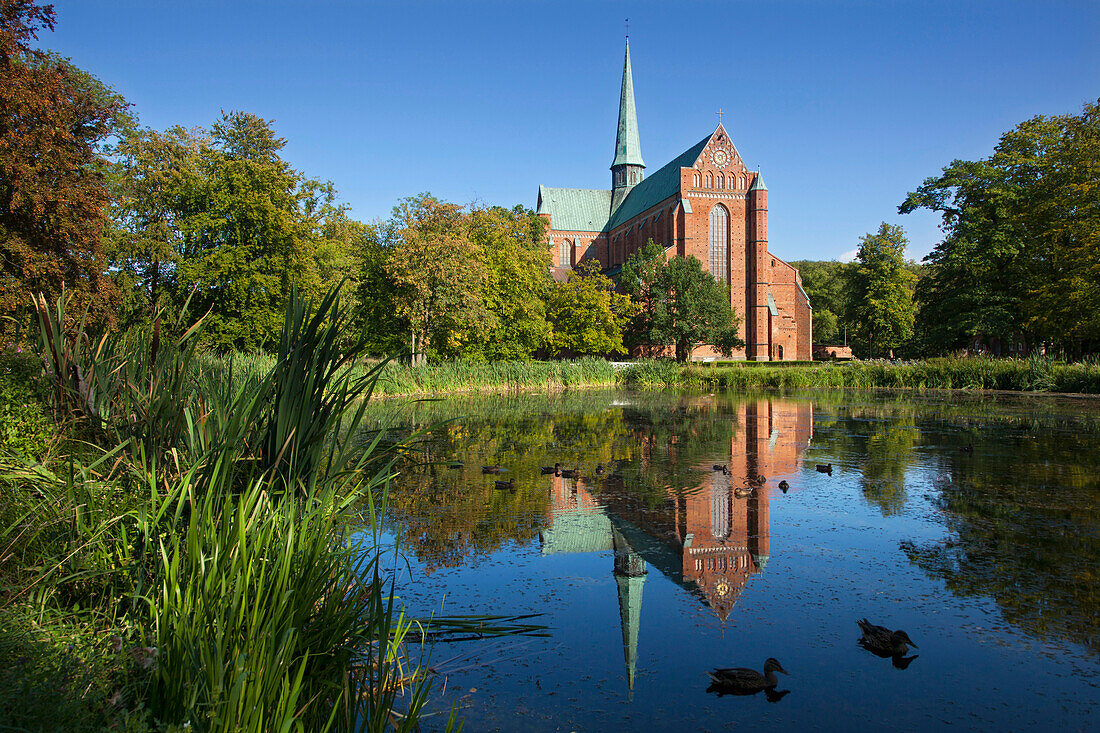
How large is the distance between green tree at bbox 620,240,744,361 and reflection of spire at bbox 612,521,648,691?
41.6m

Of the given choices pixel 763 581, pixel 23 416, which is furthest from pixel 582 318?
pixel 23 416

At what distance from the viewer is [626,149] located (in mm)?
74688

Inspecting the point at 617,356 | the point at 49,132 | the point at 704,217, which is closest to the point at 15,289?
the point at 49,132

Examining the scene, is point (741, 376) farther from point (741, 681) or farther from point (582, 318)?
point (741, 681)

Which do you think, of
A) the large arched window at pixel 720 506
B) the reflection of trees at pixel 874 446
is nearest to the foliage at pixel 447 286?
the reflection of trees at pixel 874 446

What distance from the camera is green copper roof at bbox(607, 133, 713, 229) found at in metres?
57.7

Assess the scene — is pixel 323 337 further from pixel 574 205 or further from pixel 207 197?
pixel 574 205

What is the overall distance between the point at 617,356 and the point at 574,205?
95.6 ft

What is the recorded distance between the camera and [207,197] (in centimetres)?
2733

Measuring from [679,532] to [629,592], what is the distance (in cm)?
166

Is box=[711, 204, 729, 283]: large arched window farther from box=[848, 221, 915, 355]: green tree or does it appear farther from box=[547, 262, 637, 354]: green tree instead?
box=[547, 262, 637, 354]: green tree

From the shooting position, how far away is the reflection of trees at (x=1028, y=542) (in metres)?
4.46

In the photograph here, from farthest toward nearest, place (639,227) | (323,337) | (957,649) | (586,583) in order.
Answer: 1. (639,227)
2. (586,583)
3. (957,649)
4. (323,337)

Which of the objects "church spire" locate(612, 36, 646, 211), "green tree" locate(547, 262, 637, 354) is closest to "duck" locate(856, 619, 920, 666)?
"green tree" locate(547, 262, 637, 354)
